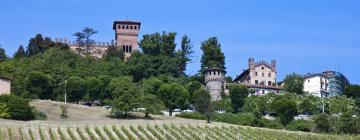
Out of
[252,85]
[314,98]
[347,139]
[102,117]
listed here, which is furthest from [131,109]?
[252,85]

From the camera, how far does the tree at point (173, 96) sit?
283 ft

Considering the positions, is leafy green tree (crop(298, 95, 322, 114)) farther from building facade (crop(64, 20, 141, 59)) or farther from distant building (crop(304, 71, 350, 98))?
building facade (crop(64, 20, 141, 59))

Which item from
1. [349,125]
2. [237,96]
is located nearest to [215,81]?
[237,96]

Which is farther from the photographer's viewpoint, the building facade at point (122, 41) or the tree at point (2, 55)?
the building facade at point (122, 41)

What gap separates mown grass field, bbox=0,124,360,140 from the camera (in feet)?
191

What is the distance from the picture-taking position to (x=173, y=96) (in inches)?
3401

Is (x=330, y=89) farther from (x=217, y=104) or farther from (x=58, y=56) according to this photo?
(x=58, y=56)

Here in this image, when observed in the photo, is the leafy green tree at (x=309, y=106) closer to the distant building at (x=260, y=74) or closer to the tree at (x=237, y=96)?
the tree at (x=237, y=96)

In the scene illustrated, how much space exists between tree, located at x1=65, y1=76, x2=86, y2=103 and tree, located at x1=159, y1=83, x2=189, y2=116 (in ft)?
25.0

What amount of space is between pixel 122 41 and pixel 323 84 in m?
27.4

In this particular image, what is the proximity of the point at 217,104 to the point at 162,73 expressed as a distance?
1442cm

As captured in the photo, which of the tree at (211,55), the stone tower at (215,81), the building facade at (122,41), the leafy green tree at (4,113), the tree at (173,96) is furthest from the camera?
the building facade at (122,41)

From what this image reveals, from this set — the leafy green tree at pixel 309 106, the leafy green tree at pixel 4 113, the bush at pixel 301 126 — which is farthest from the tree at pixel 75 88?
the leafy green tree at pixel 309 106

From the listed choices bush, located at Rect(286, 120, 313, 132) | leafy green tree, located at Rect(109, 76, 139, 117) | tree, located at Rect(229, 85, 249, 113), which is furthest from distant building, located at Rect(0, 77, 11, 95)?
tree, located at Rect(229, 85, 249, 113)
